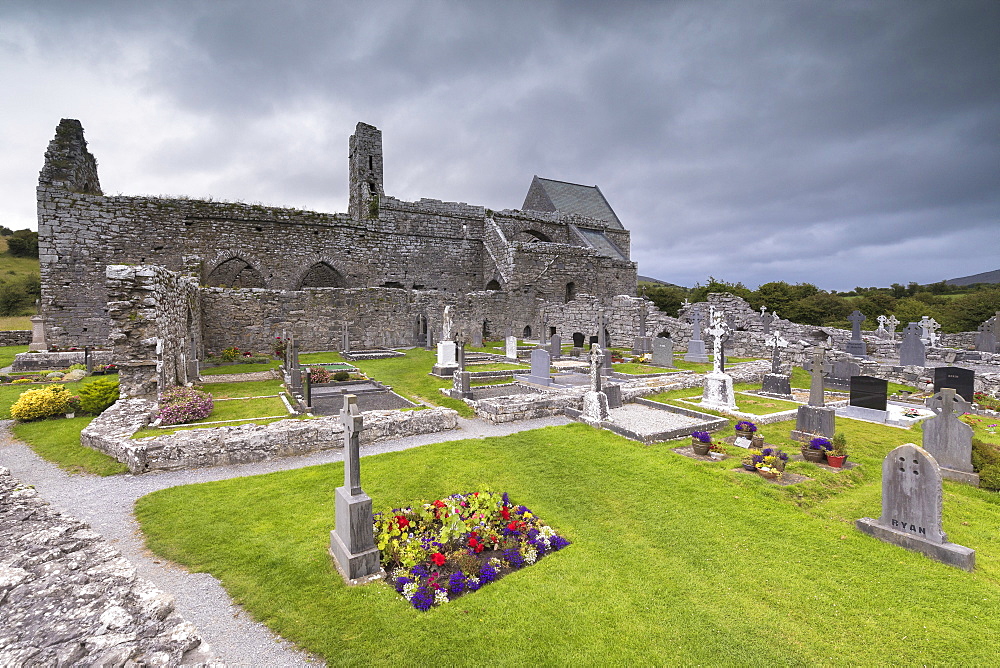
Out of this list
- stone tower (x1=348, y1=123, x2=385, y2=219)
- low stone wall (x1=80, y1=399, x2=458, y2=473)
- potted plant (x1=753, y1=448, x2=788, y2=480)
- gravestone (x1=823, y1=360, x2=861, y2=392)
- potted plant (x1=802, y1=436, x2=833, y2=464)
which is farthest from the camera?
stone tower (x1=348, y1=123, x2=385, y2=219)

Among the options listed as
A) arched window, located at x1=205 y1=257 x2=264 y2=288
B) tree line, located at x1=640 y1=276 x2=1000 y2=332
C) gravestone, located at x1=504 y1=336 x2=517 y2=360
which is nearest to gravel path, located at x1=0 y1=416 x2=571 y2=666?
gravestone, located at x1=504 y1=336 x2=517 y2=360

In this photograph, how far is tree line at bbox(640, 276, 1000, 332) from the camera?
3192 cm

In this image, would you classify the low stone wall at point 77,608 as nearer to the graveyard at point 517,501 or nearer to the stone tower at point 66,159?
the graveyard at point 517,501

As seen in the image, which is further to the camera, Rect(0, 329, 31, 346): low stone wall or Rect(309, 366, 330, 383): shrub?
Rect(0, 329, 31, 346): low stone wall

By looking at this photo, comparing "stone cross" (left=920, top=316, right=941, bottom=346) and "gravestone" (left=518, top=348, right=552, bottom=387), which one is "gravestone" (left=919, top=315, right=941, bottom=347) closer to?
"stone cross" (left=920, top=316, right=941, bottom=346)

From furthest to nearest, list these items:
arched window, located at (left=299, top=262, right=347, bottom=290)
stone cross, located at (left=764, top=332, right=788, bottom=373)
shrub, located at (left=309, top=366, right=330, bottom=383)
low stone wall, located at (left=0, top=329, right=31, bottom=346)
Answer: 1. arched window, located at (left=299, top=262, right=347, bottom=290)
2. low stone wall, located at (left=0, top=329, right=31, bottom=346)
3. stone cross, located at (left=764, top=332, right=788, bottom=373)
4. shrub, located at (left=309, top=366, right=330, bottom=383)

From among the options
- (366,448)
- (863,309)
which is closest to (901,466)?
(366,448)

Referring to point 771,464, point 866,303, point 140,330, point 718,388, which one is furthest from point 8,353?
point 866,303

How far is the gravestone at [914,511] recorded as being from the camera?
4.59 metres

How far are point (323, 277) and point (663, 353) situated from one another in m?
20.0

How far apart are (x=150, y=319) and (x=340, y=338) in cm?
1121

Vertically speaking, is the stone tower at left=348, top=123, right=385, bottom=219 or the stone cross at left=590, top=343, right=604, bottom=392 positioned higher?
the stone tower at left=348, top=123, right=385, bottom=219

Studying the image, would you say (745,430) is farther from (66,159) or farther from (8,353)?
(8,353)

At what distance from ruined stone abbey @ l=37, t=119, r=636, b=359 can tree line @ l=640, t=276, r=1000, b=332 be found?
12723 mm
